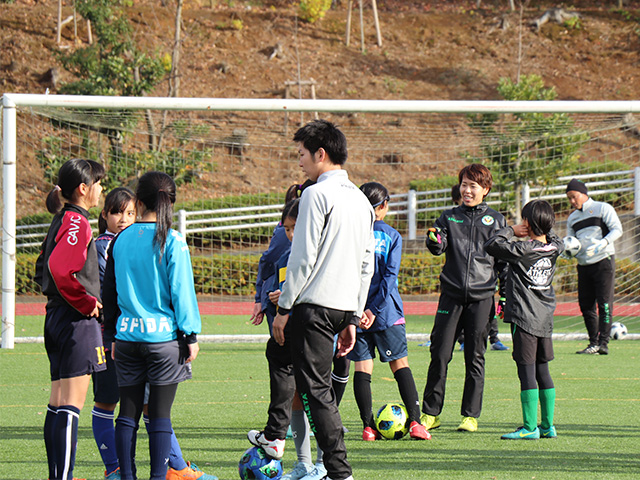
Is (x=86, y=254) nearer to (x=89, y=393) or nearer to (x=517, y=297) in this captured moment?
(x=517, y=297)

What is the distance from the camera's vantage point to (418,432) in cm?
485

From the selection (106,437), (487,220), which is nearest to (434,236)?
(487,220)

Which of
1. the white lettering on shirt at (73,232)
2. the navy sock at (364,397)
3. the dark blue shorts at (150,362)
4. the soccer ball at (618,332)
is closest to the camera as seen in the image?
the dark blue shorts at (150,362)

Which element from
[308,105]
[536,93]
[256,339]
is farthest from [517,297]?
[536,93]

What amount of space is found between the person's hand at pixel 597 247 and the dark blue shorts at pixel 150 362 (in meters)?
6.30

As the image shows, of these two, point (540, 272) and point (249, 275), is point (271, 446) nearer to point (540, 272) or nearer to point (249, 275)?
point (540, 272)

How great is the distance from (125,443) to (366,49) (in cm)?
3404

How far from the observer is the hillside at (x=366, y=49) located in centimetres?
3238

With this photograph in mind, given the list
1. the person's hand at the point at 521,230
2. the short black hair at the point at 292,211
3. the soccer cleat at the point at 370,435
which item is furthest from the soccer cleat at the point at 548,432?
the short black hair at the point at 292,211

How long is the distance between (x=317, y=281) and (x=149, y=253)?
80 cm

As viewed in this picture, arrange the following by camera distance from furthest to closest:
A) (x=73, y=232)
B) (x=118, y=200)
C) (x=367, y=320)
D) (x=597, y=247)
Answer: (x=597, y=247)
(x=367, y=320)
(x=118, y=200)
(x=73, y=232)

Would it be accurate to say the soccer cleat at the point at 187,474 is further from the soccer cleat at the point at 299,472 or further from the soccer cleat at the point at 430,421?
the soccer cleat at the point at 430,421

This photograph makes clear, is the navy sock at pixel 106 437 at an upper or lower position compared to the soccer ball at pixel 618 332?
upper

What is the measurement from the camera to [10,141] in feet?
29.1
